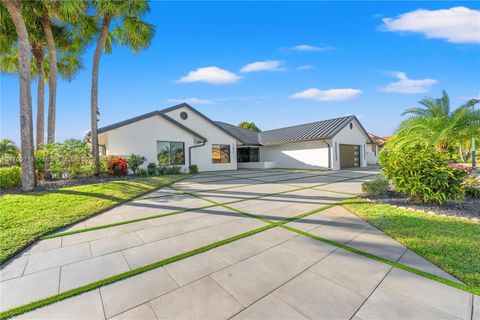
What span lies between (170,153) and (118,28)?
7.96 m

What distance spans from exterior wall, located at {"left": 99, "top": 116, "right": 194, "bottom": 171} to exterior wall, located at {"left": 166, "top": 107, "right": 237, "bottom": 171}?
4.69 feet

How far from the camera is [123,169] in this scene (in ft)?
37.1

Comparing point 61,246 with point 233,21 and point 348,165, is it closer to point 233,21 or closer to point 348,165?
point 233,21

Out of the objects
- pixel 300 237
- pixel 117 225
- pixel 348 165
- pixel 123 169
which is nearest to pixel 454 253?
pixel 300 237

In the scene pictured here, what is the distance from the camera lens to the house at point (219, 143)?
13.5 meters

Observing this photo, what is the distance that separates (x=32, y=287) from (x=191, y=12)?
10.2m

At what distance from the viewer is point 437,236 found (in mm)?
3533

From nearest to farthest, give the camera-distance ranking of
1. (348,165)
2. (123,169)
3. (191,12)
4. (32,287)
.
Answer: (32,287), (191,12), (123,169), (348,165)

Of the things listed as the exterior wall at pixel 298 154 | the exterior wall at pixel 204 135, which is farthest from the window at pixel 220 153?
the exterior wall at pixel 298 154

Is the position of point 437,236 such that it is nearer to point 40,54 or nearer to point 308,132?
point 308,132

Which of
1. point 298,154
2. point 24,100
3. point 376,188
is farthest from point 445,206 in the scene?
point 298,154

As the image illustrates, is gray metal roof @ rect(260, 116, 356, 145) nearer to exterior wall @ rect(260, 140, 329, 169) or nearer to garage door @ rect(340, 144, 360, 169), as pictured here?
exterior wall @ rect(260, 140, 329, 169)

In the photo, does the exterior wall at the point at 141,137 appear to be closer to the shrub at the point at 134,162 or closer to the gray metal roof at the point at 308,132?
the shrub at the point at 134,162

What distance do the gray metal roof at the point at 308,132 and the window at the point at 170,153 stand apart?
925 cm
